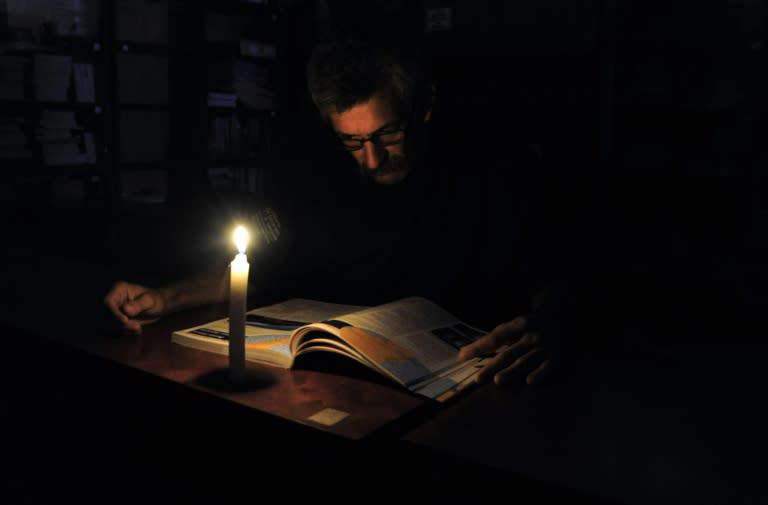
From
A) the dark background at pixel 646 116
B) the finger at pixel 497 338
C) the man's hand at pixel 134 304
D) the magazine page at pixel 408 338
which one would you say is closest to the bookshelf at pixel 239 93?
the dark background at pixel 646 116

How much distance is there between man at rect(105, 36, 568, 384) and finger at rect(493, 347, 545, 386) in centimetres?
45

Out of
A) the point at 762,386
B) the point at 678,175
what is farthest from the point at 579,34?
the point at 762,386

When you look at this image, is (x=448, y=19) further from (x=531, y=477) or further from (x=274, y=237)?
(x=531, y=477)

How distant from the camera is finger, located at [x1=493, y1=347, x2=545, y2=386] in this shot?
922mm

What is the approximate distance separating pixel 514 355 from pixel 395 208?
2.16 ft

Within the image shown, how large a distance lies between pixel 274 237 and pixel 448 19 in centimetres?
175

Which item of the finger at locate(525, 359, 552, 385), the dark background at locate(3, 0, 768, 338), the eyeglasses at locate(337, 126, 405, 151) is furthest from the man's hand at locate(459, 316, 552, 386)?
the dark background at locate(3, 0, 768, 338)

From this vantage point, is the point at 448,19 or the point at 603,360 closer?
the point at 603,360

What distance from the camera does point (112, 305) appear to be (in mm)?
1156

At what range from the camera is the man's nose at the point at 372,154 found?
140 cm

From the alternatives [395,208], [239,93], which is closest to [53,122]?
[239,93]

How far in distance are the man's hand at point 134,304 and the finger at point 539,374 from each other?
2.20 feet

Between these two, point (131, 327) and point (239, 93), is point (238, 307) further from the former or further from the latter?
point (239, 93)

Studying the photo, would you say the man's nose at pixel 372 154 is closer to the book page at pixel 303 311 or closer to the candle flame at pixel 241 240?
the book page at pixel 303 311
